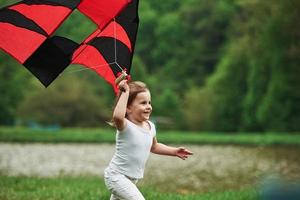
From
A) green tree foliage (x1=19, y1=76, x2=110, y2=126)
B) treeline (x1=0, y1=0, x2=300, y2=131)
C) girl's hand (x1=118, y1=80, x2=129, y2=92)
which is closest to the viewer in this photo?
girl's hand (x1=118, y1=80, x2=129, y2=92)

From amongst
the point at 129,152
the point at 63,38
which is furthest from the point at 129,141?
the point at 63,38

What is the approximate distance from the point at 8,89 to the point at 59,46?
141 feet

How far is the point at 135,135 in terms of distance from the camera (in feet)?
16.6

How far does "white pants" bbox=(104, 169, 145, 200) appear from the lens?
4.94 meters

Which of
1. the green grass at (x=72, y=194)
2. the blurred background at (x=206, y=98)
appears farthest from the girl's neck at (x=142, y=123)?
the green grass at (x=72, y=194)

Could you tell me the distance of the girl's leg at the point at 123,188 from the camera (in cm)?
493

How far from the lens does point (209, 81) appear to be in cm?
5991

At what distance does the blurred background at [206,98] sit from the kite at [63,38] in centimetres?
76

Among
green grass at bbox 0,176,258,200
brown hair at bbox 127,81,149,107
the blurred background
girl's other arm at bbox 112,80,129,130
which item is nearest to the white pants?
girl's other arm at bbox 112,80,129,130

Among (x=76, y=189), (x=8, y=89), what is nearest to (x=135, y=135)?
(x=76, y=189)

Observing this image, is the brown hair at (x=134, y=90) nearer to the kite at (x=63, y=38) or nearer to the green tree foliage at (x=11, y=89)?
the kite at (x=63, y=38)

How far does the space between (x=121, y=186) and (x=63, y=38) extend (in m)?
2.01

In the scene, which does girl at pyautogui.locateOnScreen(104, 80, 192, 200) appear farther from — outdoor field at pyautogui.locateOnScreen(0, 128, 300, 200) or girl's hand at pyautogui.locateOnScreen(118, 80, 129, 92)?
outdoor field at pyautogui.locateOnScreen(0, 128, 300, 200)

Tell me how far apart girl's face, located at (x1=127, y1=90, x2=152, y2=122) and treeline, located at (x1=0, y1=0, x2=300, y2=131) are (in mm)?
10134
